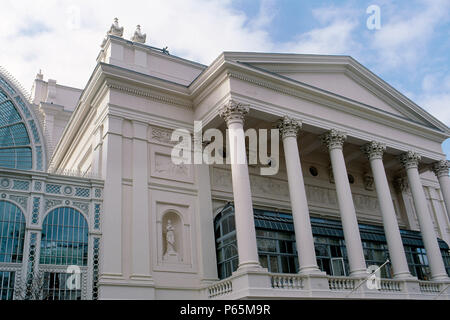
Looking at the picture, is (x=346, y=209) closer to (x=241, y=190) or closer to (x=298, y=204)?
(x=298, y=204)

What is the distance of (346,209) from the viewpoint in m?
20.8

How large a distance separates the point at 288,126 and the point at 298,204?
3.78 m

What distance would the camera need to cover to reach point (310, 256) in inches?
722

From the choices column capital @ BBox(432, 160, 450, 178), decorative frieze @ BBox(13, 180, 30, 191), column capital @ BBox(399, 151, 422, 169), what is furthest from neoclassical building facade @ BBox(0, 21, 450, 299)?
column capital @ BBox(432, 160, 450, 178)

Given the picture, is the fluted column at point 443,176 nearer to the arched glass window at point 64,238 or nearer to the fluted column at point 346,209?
the fluted column at point 346,209

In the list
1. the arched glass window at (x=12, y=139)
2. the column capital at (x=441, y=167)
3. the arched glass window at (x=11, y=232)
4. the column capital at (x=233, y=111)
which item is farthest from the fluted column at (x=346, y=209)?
the arched glass window at (x=12, y=139)

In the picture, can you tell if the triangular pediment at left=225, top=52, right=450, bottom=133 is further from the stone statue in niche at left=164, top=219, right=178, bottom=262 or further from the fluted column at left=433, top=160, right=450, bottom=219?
the stone statue in niche at left=164, top=219, right=178, bottom=262

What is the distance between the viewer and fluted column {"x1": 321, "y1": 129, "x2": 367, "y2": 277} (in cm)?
1983

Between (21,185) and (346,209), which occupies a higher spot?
(21,185)

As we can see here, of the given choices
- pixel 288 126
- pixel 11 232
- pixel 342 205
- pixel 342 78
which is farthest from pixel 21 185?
pixel 342 78

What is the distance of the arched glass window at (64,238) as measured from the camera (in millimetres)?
17375

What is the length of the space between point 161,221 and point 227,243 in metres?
2.91

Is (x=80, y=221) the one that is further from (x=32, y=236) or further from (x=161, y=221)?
(x=161, y=221)
